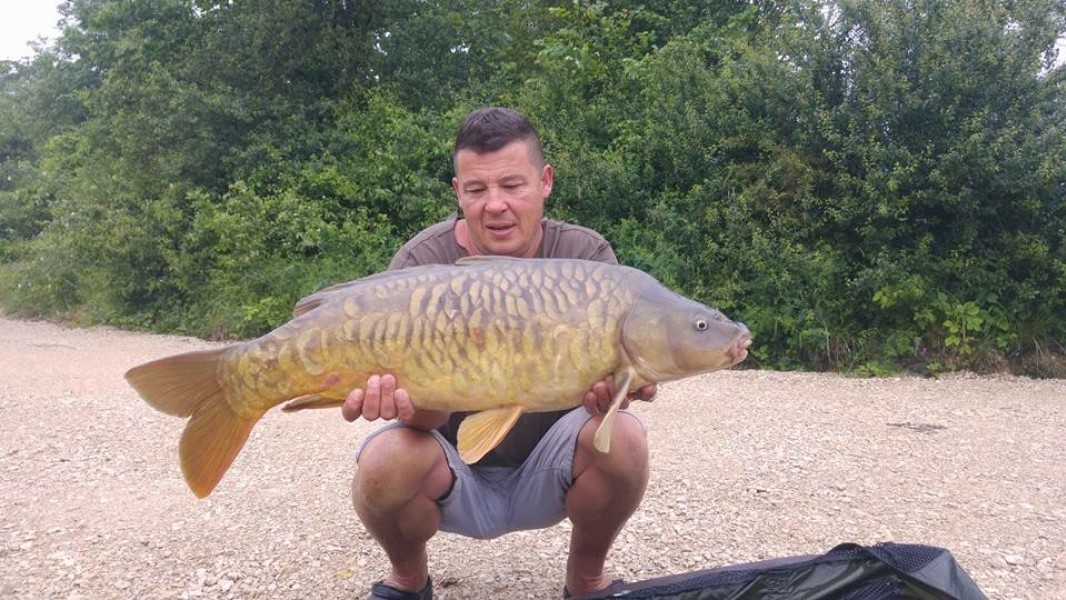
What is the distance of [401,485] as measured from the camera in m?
2.08

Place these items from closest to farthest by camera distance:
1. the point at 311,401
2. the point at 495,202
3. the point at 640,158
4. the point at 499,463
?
1. the point at 311,401
2. the point at 495,202
3. the point at 499,463
4. the point at 640,158

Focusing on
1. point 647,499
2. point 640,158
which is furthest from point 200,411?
point 640,158

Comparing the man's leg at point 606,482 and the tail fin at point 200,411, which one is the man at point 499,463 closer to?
the man's leg at point 606,482

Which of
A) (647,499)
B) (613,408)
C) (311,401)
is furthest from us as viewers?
(647,499)

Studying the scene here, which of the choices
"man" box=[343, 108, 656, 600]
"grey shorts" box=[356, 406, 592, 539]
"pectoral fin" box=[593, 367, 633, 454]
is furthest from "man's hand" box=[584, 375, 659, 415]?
"grey shorts" box=[356, 406, 592, 539]

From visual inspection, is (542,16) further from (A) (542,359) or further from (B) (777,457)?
(A) (542,359)

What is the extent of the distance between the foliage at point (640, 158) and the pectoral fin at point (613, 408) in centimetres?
493

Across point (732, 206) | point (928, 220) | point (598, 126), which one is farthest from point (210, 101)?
point (928, 220)

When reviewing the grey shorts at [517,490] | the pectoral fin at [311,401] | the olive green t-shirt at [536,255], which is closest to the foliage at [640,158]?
the olive green t-shirt at [536,255]

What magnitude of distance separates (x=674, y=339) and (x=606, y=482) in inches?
18.9

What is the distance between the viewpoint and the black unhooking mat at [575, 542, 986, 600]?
79.0 inches

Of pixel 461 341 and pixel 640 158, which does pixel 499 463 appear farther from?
pixel 640 158

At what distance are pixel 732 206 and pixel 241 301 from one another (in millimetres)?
4995

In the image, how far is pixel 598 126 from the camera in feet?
30.1
